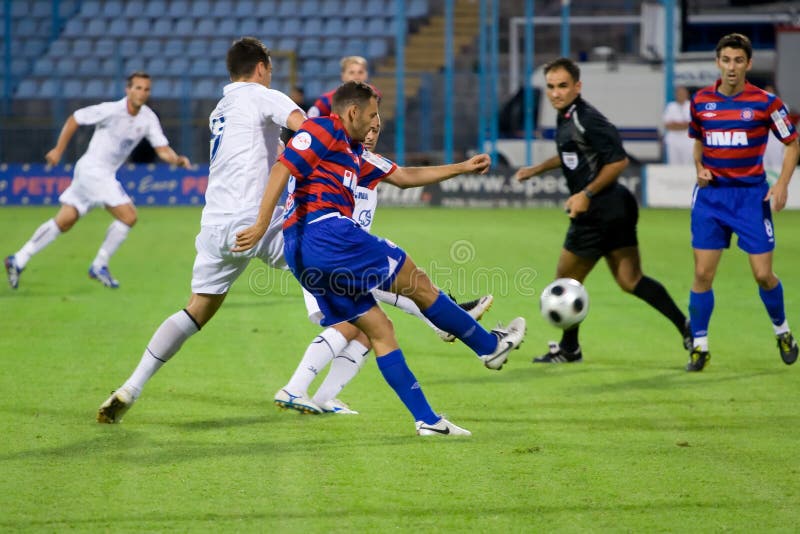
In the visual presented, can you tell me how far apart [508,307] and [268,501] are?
6554mm

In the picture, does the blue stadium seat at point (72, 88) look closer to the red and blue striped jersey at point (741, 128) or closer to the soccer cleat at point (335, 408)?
the red and blue striped jersey at point (741, 128)

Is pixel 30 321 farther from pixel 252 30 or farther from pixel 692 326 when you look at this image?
pixel 252 30

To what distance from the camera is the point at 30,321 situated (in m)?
10.1

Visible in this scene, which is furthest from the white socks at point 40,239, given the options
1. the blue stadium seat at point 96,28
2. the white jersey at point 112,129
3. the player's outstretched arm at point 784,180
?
the blue stadium seat at point 96,28

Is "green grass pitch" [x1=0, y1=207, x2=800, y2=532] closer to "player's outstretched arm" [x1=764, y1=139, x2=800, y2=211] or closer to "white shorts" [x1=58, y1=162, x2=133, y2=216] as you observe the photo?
"player's outstretched arm" [x1=764, y1=139, x2=800, y2=211]

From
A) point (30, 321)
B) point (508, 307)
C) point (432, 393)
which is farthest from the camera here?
point (508, 307)

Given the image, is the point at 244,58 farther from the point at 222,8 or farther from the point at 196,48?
the point at 222,8

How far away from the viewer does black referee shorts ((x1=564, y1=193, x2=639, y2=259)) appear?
8.26 m

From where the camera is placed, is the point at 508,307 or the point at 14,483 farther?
the point at 508,307

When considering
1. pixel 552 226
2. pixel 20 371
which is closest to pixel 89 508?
pixel 20 371

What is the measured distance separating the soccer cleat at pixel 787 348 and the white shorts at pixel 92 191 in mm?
7317

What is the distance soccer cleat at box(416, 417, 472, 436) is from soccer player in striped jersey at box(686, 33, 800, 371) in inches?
102

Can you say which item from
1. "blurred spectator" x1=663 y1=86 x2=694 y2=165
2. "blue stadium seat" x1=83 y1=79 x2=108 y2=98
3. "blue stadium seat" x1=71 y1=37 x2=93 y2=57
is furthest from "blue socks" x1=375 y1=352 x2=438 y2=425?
"blue stadium seat" x1=71 y1=37 x2=93 y2=57

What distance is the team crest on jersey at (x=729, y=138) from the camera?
309 inches
